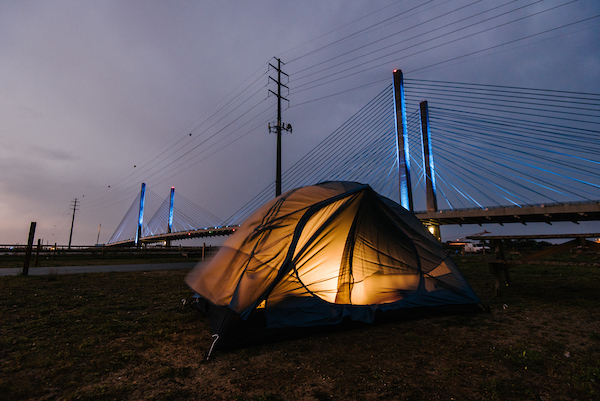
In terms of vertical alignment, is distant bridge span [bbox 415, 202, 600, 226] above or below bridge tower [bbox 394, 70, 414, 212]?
below

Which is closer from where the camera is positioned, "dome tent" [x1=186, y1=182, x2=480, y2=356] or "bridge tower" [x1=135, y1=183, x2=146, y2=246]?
"dome tent" [x1=186, y1=182, x2=480, y2=356]

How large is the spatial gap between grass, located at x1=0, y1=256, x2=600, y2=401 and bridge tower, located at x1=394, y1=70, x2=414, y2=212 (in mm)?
21422

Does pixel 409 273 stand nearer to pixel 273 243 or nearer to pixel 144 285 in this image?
pixel 273 243

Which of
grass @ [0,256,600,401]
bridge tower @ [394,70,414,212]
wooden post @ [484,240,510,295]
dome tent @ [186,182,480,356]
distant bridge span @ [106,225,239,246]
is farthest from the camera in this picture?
distant bridge span @ [106,225,239,246]

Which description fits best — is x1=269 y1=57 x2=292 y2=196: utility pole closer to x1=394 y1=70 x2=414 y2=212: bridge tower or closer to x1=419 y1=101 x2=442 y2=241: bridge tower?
x1=394 y1=70 x2=414 y2=212: bridge tower

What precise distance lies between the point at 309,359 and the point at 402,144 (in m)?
25.2

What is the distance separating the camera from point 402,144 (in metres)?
25.6

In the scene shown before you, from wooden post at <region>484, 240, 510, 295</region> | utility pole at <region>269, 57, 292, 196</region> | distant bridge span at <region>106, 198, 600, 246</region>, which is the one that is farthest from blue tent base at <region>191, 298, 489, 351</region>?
distant bridge span at <region>106, 198, 600, 246</region>

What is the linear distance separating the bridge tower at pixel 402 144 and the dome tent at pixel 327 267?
21746 mm

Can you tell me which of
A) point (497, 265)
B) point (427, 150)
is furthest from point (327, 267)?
point (427, 150)

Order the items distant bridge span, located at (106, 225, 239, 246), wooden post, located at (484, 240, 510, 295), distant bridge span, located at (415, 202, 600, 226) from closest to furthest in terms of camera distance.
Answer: wooden post, located at (484, 240, 510, 295) → distant bridge span, located at (415, 202, 600, 226) → distant bridge span, located at (106, 225, 239, 246)

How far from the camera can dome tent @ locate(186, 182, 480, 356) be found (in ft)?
12.3

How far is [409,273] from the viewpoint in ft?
15.7

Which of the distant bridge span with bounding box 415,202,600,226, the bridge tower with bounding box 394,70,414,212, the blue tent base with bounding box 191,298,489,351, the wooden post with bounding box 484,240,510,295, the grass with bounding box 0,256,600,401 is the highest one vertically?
the bridge tower with bounding box 394,70,414,212
